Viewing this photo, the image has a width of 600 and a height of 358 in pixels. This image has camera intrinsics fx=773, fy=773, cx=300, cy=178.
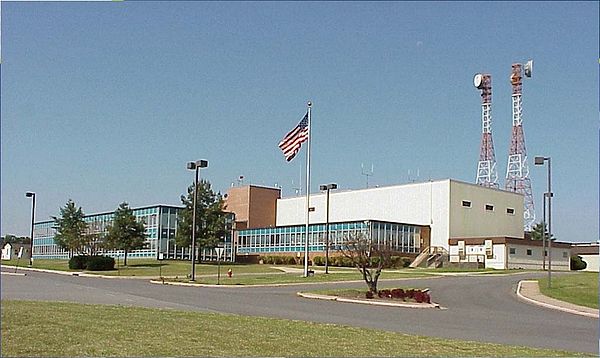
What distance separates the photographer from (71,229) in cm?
5419

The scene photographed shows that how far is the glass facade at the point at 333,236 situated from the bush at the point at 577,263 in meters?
15.0

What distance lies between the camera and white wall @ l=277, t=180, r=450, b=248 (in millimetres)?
70438

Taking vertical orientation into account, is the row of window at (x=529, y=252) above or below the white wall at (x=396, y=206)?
below

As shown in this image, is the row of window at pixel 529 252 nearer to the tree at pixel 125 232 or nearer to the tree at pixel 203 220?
the tree at pixel 203 220

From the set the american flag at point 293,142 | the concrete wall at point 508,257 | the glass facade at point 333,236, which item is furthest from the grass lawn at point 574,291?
the glass facade at point 333,236

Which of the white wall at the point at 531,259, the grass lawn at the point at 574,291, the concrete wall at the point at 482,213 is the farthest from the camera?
the concrete wall at the point at 482,213

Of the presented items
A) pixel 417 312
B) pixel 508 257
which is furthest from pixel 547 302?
pixel 508 257

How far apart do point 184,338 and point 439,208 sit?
61.2m

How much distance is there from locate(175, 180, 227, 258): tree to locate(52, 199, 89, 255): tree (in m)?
8.32

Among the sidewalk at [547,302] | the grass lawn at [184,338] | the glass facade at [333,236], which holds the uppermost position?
the glass facade at [333,236]

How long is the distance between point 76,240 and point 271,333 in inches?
1686

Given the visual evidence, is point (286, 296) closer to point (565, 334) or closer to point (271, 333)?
point (565, 334)

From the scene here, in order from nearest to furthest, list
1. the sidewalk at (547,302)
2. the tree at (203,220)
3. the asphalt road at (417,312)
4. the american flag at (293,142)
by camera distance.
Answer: the asphalt road at (417,312) → the sidewalk at (547,302) → the american flag at (293,142) → the tree at (203,220)

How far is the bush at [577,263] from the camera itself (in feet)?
237
